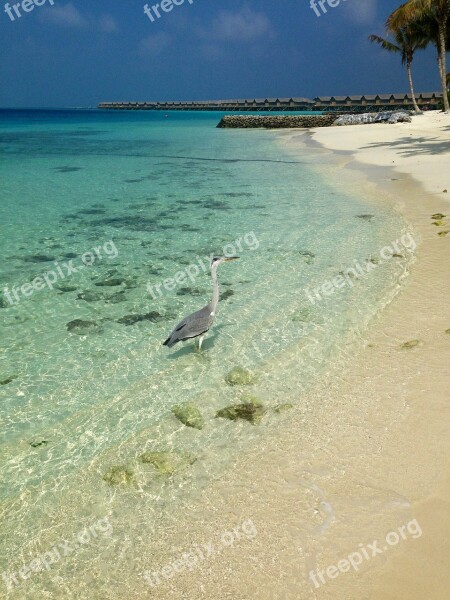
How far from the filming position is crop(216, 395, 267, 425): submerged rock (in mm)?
6187

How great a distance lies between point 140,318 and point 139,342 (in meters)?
1.05

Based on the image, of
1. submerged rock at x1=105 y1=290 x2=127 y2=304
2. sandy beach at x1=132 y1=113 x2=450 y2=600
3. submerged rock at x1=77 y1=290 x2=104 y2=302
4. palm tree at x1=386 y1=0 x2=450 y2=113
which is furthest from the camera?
palm tree at x1=386 y1=0 x2=450 y2=113

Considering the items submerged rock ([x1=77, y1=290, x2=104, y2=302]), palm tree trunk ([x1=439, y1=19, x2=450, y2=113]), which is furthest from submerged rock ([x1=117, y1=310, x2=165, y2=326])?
palm tree trunk ([x1=439, y1=19, x2=450, y2=113])

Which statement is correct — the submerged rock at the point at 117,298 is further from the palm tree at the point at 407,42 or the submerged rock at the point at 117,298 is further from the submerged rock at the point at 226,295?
the palm tree at the point at 407,42

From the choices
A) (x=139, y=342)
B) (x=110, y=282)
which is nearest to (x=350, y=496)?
(x=139, y=342)

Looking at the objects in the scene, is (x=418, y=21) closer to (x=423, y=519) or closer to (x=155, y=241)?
(x=155, y=241)

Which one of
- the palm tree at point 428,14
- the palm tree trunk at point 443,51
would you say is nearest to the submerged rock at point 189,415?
the palm tree at point 428,14

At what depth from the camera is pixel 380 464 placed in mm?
5074

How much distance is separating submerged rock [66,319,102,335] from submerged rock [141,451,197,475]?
3.84 metres

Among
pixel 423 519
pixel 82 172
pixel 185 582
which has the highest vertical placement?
pixel 82 172

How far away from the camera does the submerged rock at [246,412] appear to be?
20.3 feet

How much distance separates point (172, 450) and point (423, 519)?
2960mm

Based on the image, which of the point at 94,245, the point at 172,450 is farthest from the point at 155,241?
the point at 172,450

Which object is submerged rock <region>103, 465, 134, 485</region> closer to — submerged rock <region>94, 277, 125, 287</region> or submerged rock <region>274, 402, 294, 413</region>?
submerged rock <region>274, 402, 294, 413</region>
